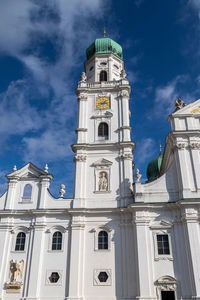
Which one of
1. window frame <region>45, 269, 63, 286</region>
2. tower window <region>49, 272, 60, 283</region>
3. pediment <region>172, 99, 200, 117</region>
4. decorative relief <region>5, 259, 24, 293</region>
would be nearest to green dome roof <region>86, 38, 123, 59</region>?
pediment <region>172, 99, 200, 117</region>

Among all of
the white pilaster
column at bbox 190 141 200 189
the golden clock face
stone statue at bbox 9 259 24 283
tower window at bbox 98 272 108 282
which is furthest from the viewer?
the golden clock face

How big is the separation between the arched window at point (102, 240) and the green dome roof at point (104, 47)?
1937cm

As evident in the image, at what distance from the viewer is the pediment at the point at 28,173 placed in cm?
2214

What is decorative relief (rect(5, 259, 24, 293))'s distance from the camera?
18453mm

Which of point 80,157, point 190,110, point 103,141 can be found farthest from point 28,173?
point 190,110

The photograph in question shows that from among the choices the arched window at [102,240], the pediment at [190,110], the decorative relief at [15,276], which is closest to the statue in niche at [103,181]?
the arched window at [102,240]

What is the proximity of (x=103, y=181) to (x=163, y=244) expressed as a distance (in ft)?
20.9

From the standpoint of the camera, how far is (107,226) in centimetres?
1981

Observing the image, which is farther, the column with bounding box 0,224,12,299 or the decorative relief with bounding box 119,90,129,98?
the decorative relief with bounding box 119,90,129,98

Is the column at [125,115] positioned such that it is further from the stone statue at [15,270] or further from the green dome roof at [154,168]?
the stone statue at [15,270]

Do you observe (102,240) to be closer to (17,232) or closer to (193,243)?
(193,243)

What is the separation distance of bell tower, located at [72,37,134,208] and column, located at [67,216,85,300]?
5.06 ft

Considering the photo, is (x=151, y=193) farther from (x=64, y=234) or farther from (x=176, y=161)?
(x=64, y=234)

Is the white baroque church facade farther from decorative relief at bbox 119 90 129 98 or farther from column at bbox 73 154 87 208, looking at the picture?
decorative relief at bbox 119 90 129 98
